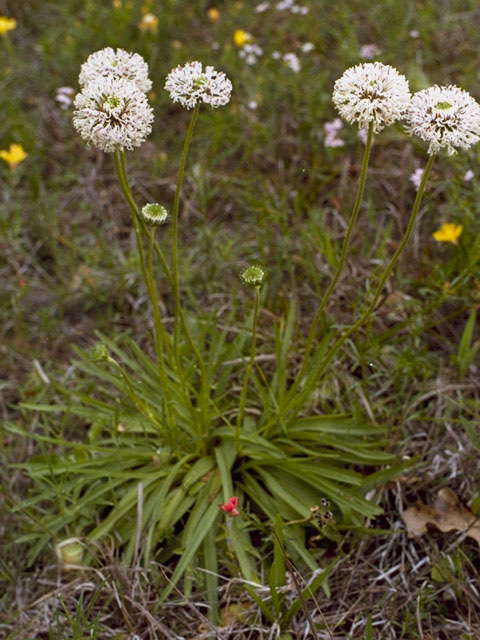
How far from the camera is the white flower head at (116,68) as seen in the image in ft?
6.36

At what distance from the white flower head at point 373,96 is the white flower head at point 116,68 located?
58cm

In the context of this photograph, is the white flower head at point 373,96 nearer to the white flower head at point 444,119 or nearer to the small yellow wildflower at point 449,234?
the white flower head at point 444,119

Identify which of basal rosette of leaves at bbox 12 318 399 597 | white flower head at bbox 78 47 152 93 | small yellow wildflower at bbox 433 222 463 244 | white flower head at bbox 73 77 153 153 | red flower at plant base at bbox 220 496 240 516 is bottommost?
basal rosette of leaves at bbox 12 318 399 597

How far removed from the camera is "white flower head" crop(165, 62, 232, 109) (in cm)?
183

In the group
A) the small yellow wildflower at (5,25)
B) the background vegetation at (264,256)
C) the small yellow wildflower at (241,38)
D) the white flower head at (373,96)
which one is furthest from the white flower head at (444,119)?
the small yellow wildflower at (5,25)

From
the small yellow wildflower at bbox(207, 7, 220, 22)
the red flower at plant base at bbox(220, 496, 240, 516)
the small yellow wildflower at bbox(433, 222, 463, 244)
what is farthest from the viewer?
the small yellow wildflower at bbox(207, 7, 220, 22)

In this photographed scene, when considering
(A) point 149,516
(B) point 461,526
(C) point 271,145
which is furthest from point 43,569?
(C) point 271,145

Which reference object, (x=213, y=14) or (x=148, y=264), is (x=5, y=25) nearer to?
(x=213, y=14)

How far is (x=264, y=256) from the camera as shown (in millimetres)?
3299

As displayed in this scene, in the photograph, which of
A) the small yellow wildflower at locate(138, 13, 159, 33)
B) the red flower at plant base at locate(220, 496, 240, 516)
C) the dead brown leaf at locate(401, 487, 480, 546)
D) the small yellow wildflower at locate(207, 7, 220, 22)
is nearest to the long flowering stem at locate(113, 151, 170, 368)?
the red flower at plant base at locate(220, 496, 240, 516)

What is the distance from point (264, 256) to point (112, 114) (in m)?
1.63

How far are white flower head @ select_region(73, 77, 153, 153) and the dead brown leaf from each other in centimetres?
161

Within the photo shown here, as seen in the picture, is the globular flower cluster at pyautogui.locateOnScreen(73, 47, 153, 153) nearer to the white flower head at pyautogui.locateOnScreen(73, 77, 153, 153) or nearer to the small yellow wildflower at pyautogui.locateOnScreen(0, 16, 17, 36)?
the white flower head at pyautogui.locateOnScreen(73, 77, 153, 153)

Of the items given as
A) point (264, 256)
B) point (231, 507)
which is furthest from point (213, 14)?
point (231, 507)
